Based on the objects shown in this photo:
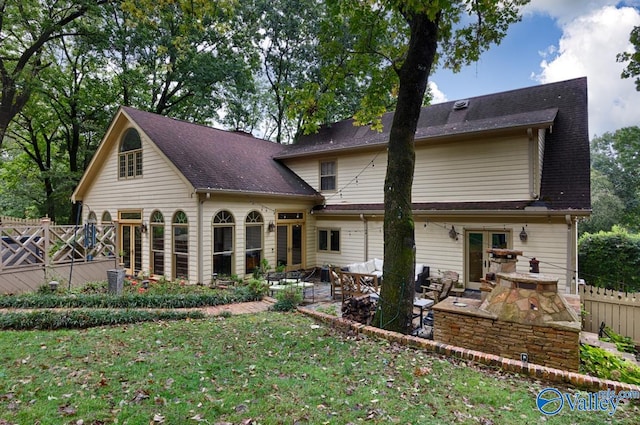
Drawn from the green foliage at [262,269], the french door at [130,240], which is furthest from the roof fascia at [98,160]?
the green foliage at [262,269]

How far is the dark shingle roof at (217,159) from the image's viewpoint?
11075mm

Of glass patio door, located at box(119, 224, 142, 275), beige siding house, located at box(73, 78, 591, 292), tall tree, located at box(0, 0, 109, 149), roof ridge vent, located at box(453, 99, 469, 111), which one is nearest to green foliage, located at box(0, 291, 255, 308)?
beige siding house, located at box(73, 78, 591, 292)

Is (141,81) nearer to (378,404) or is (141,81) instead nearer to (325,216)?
(325,216)

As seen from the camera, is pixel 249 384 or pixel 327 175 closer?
pixel 249 384

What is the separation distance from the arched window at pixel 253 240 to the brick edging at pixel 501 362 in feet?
19.6

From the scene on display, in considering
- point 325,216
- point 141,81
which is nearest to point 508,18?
point 325,216

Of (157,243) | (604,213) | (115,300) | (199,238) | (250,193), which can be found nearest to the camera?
(115,300)

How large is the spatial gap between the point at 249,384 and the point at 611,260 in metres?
14.0

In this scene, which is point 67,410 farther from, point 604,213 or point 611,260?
point 604,213

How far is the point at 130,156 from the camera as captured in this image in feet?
41.7

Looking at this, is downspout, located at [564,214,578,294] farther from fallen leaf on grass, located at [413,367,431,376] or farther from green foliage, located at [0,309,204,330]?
green foliage, located at [0,309,204,330]

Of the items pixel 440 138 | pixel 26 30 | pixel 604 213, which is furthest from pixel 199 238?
pixel 604 213

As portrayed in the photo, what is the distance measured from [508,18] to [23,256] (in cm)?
1380

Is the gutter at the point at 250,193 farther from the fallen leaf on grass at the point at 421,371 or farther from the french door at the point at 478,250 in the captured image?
the fallen leaf on grass at the point at 421,371
